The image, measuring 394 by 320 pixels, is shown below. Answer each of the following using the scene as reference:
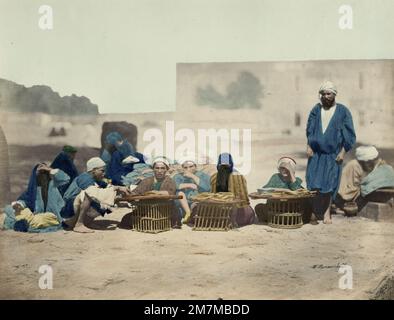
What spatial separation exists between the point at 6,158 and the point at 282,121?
331 cm

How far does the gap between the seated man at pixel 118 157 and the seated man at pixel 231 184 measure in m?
0.91

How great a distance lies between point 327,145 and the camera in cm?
565

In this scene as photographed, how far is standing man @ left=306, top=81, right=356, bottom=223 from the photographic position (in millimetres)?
5629

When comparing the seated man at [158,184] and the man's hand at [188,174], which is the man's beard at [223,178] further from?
the seated man at [158,184]

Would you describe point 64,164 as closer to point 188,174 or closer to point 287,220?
point 188,174

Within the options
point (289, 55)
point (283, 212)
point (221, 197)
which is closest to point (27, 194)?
point (221, 197)

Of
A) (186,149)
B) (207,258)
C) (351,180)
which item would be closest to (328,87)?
→ (351,180)

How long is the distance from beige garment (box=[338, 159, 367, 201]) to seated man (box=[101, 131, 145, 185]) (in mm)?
2373

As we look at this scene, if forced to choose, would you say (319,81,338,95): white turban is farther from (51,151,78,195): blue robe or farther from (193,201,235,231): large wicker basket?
(51,151,78,195): blue robe

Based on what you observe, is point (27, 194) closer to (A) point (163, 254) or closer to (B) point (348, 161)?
(A) point (163, 254)

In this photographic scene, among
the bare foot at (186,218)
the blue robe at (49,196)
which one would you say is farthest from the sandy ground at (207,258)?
the blue robe at (49,196)

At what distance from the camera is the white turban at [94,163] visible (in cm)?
574

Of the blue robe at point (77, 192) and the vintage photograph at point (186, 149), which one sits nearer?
the vintage photograph at point (186, 149)

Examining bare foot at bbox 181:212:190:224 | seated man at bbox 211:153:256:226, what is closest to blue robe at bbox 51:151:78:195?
bare foot at bbox 181:212:190:224
